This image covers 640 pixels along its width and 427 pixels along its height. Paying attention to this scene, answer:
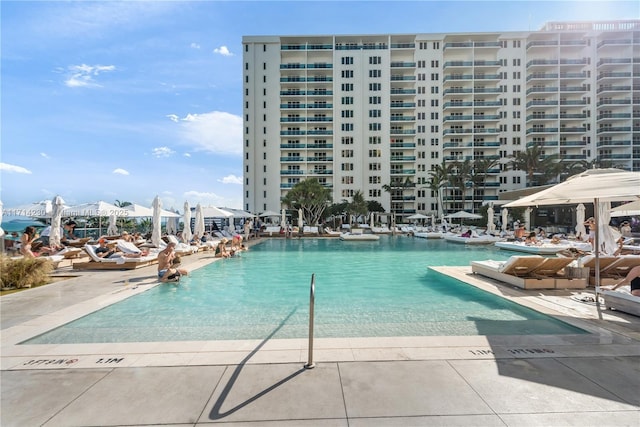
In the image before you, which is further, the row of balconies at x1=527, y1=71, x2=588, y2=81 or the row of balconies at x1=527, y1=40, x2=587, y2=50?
the row of balconies at x1=527, y1=71, x2=588, y2=81

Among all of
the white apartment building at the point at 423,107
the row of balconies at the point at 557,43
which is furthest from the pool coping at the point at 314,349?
the row of balconies at the point at 557,43

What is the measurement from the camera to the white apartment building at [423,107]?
5128 cm

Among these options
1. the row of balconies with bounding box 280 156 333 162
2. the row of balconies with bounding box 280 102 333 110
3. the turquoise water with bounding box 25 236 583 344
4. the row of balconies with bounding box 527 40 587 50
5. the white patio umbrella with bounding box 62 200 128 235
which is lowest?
the turquoise water with bounding box 25 236 583 344

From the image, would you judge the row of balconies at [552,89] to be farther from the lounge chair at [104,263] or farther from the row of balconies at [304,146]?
the lounge chair at [104,263]

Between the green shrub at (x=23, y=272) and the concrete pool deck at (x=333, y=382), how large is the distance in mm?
4135

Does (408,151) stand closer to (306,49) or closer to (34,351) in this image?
(306,49)

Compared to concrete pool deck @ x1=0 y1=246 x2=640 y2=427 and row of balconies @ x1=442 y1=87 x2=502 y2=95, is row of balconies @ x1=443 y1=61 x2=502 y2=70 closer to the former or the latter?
row of balconies @ x1=442 y1=87 x2=502 y2=95

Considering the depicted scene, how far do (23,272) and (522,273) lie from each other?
1236 centimetres

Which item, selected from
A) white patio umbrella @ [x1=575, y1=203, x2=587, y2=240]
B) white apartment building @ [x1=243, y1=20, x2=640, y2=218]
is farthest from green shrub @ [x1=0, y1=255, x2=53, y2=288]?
white apartment building @ [x1=243, y1=20, x2=640, y2=218]

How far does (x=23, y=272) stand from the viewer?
7.68 metres

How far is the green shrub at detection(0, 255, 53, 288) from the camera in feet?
A: 24.5

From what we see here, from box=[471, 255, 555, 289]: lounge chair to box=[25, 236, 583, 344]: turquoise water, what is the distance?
860mm

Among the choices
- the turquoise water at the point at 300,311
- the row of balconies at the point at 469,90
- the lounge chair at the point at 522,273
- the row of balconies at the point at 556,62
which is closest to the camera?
the turquoise water at the point at 300,311

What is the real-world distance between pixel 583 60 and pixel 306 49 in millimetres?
45666
